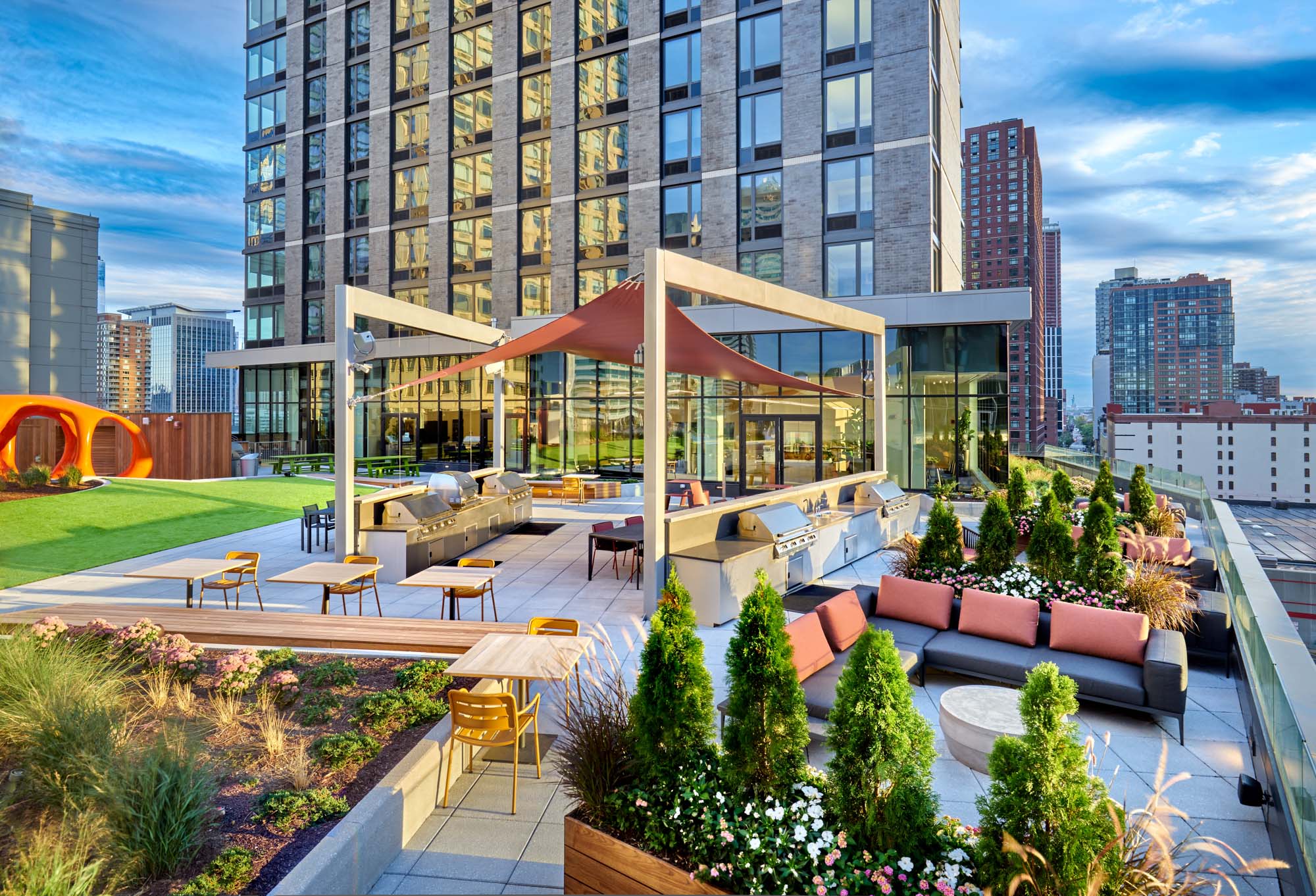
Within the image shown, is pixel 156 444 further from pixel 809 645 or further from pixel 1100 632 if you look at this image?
pixel 1100 632

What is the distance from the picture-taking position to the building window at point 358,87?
2995 cm

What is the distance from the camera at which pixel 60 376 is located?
22156mm

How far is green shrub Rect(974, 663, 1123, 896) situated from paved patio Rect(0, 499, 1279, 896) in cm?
135

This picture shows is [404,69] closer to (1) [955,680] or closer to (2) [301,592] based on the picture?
(2) [301,592]

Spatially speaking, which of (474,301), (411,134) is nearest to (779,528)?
(474,301)

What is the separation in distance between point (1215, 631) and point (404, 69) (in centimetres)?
3277

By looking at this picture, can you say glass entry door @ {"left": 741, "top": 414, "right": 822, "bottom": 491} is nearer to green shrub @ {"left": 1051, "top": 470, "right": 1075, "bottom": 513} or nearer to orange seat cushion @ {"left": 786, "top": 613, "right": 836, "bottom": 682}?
green shrub @ {"left": 1051, "top": 470, "right": 1075, "bottom": 513}

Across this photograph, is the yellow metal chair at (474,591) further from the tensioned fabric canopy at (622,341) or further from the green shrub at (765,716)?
the green shrub at (765,716)

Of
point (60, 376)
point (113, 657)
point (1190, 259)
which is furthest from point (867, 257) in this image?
point (1190, 259)

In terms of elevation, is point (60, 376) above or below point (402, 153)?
below

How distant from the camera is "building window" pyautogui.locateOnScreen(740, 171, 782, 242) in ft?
69.8

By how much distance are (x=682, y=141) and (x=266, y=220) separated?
22.6m

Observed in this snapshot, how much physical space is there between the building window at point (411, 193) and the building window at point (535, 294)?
6154mm

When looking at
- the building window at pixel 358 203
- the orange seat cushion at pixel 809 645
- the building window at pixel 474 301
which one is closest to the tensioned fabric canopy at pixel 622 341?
the orange seat cushion at pixel 809 645
